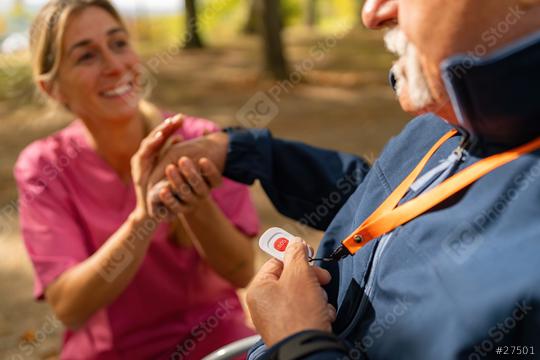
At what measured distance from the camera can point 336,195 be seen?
1879 mm

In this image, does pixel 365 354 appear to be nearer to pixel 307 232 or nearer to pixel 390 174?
pixel 390 174

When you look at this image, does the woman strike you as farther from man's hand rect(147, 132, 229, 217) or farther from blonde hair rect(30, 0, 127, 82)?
man's hand rect(147, 132, 229, 217)

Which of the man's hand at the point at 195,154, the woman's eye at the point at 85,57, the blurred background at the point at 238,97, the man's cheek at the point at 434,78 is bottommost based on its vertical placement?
the blurred background at the point at 238,97

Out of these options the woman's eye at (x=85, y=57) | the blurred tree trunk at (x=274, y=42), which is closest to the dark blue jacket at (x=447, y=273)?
the woman's eye at (x=85, y=57)

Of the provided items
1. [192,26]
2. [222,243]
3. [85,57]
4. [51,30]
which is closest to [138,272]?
[222,243]

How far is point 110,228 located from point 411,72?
1532 millimetres

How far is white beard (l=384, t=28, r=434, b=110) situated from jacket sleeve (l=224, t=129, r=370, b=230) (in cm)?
59

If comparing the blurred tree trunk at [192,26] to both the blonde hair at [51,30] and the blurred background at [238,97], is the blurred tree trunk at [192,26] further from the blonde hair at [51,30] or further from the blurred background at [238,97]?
the blonde hair at [51,30]

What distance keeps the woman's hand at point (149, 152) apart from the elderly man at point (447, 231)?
2.28ft

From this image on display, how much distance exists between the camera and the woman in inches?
89.7

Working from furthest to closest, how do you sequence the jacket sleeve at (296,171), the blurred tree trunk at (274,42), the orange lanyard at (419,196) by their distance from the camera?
the blurred tree trunk at (274,42)
the jacket sleeve at (296,171)
the orange lanyard at (419,196)

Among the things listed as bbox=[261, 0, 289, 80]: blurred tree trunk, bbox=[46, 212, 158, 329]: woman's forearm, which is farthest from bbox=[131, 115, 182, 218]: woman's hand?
bbox=[261, 0, 289, 80]: blurred tree trunk

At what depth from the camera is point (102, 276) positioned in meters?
2.18

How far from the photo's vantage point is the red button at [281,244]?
1.43m
